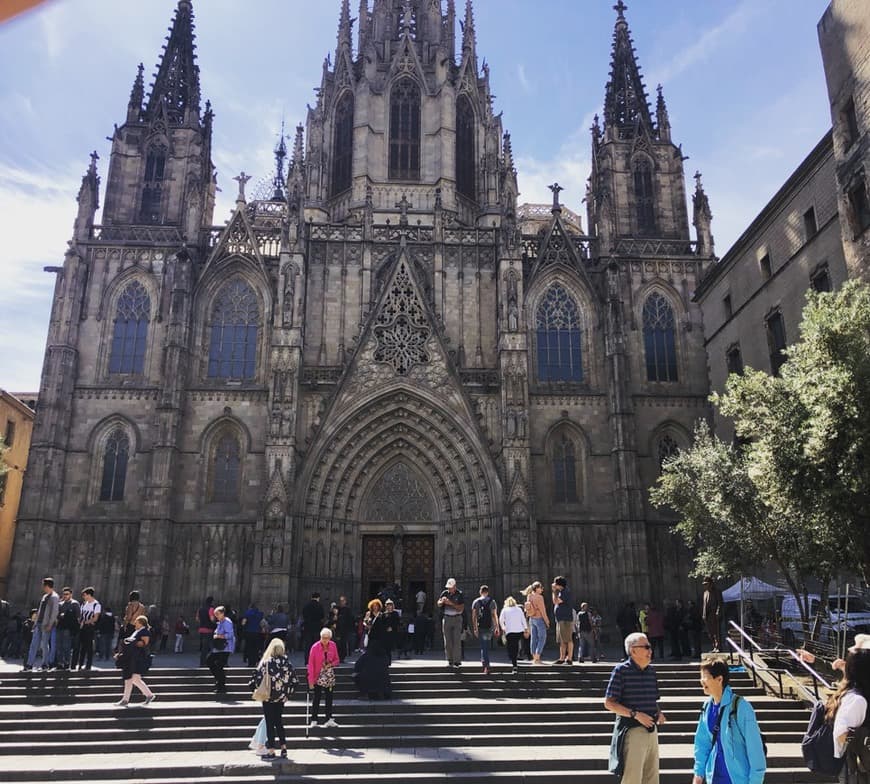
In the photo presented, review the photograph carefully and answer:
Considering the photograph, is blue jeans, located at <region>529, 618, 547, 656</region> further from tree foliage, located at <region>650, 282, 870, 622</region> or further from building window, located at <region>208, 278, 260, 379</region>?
building window, located at <region>208, 278, 260, 379</region>

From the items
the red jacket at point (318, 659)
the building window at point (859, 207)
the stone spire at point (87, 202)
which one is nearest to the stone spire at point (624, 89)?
the building window at point (859, 207)

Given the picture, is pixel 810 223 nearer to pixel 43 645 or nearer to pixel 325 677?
pixel 325 677

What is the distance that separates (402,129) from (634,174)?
12.1 m

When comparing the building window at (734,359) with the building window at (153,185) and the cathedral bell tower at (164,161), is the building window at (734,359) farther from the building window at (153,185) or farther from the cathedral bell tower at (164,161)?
the building window at (153,185)

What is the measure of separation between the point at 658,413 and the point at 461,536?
10106mm

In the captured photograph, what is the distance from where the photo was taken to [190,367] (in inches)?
1268

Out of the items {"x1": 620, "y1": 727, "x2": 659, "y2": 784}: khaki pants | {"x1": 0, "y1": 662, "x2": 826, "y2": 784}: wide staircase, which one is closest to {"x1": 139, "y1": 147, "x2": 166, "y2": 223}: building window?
{"x1": 0, "y1": 662, "x2": 826, "y2": 784}: wide staircase

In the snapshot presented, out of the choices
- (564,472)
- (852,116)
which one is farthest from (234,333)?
(852,116)

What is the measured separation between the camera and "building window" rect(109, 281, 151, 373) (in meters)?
32.6

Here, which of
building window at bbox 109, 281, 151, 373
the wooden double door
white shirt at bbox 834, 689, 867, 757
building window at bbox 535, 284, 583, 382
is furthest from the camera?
building window at bbox 535, 284, 583, 382

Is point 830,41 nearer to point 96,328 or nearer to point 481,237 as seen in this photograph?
point 481,237

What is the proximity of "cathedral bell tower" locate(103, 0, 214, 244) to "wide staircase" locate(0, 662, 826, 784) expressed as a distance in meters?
23.5

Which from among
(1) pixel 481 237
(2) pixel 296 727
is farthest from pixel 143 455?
(2) pixel 296 727

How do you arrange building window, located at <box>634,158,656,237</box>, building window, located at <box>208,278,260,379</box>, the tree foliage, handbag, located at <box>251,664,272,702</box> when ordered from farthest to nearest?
building window, located at <box>634,158,656,237</box> < building window, located at <box>208,278,260,379</box> < the tree foliage < handbag, located at <box>251,664,272,702</box>
